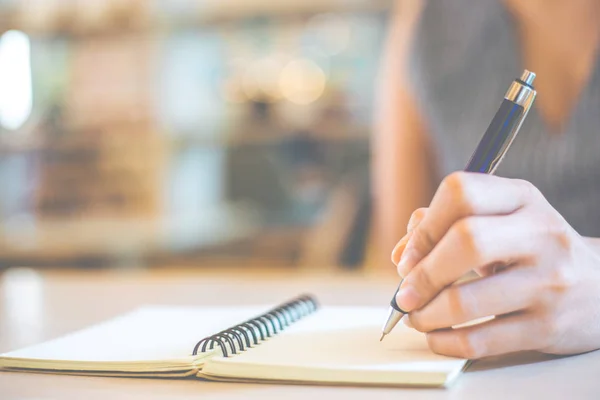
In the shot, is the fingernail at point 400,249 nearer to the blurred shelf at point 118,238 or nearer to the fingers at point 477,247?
the fingers at point 477,247

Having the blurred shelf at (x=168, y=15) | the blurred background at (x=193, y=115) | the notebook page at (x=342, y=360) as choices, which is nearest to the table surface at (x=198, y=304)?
the notebook page at (x=342, y=360)

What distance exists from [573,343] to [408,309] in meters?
0.11

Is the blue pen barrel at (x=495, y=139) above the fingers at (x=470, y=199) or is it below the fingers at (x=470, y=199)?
above

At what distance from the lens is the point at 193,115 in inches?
173

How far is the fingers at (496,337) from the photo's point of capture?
0.43m

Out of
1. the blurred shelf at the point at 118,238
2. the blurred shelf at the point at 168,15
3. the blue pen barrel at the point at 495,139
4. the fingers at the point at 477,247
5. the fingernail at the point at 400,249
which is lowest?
the fingers at the point at 477,247

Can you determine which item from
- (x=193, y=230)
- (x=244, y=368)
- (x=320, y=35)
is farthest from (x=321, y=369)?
(x=320, y=35)

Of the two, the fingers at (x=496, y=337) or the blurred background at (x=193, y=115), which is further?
the blurred background at (x=193, y=115)

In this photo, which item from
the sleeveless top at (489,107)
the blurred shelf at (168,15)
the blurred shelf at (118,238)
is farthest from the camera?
the blurred shelf at (168,15)

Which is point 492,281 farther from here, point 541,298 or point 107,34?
point 107,34

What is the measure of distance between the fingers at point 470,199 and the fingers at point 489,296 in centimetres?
4

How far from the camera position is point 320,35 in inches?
162

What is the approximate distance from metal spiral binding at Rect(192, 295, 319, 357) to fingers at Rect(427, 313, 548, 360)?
0.42 feet

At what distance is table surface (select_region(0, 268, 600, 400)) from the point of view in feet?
1.32
